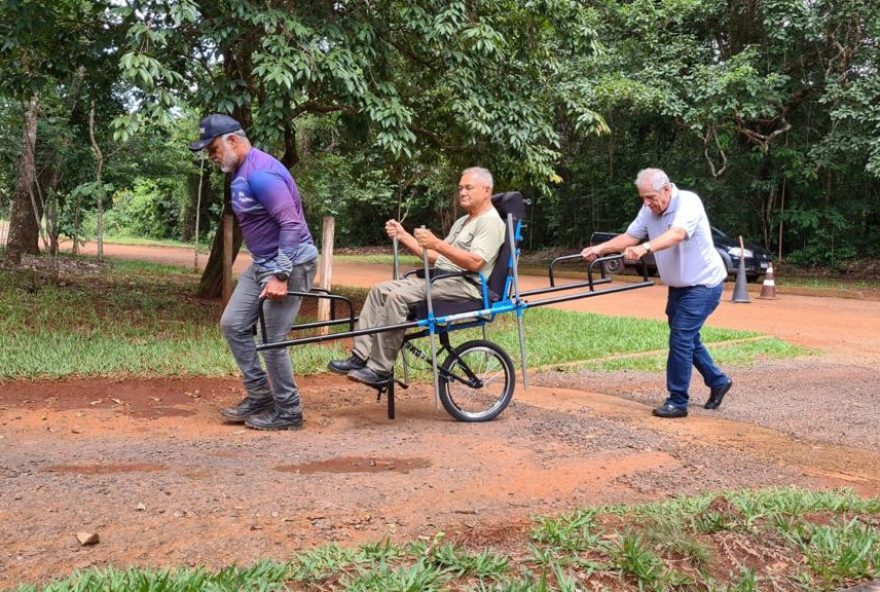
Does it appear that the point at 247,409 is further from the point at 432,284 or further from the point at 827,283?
the point at 827,283

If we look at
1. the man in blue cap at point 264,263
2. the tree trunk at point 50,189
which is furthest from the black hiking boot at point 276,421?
A: the tree trunk at point 50,189

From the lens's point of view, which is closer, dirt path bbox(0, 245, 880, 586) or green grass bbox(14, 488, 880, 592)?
green grass bbox(14, 488, 880, 592)

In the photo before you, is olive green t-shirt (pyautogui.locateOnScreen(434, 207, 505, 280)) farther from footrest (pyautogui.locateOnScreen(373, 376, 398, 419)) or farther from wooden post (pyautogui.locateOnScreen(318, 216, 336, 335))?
wooden post (pyautogui.locateOnScreen(318, 216, 336, 335))

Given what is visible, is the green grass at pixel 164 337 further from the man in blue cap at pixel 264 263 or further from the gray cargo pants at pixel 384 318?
the gray cargo pants at pixel 384 318

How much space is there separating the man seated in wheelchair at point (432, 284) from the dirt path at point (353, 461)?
452 mm

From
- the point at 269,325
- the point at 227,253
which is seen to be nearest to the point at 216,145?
the point at 269,325

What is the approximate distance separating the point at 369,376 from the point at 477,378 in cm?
85

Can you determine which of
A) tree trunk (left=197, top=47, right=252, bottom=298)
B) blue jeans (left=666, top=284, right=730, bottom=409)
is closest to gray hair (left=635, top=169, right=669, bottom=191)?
blue jeans (left=666, top=284, right=730, bottom=409)

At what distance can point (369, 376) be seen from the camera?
5.40 metres

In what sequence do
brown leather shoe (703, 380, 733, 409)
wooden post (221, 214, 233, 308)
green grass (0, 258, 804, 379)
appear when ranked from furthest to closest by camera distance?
wooden post (221, 214, 233, 308), green grass (0, 258, 804, 379), brown leather shoe (703, 380, 733, 409)

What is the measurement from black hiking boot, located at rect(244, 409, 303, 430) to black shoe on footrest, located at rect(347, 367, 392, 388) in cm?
45

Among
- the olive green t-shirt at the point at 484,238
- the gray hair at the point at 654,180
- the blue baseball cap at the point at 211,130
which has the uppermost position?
→ the blue baseball cap at the point at 211,130

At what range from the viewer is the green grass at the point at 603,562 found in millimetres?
2844

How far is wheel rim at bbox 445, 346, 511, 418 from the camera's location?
5801 mm
